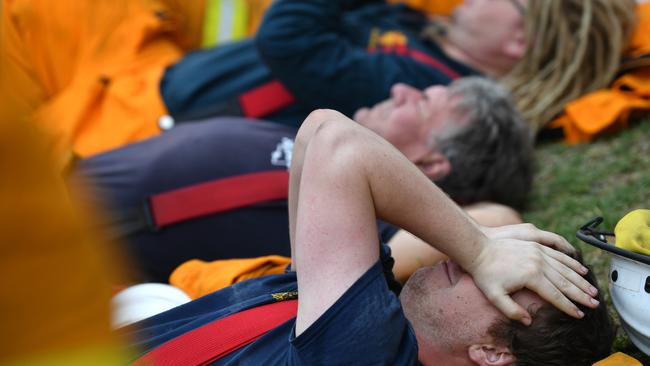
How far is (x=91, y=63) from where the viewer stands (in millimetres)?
3252

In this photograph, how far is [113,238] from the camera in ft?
7.92

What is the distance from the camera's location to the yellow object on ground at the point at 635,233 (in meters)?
1.52

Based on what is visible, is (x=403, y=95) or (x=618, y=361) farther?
(x=403, y=95)

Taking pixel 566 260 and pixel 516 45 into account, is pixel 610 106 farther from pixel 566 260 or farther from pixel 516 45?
pixel 566 260

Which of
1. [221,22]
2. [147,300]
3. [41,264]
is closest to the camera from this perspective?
[41,264]

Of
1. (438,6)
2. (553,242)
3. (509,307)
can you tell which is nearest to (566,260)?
(553,242)

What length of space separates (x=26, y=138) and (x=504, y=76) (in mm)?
3037

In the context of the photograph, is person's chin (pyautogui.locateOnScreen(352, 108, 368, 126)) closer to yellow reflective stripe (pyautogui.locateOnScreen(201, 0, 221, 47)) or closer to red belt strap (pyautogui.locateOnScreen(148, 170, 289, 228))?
red belt strap (pyautogui.locateOnScreen(148, 170, 289, 228))

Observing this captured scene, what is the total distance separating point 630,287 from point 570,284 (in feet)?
0.43

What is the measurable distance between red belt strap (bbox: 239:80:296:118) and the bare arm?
1.44 meters

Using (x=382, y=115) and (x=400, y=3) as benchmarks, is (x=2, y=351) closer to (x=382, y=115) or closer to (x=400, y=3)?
(x=382, y=115)

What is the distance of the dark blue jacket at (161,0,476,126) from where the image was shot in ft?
9.62

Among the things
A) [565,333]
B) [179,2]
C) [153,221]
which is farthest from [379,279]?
[179,2]

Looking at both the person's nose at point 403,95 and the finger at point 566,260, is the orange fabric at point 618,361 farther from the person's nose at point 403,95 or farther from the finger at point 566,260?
the person's nose at point 403,95
